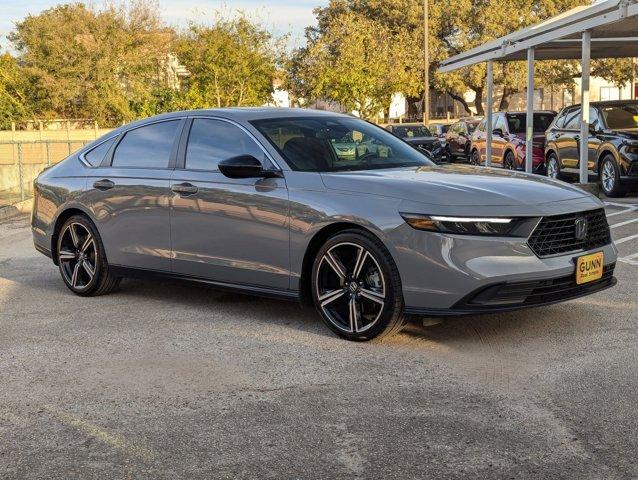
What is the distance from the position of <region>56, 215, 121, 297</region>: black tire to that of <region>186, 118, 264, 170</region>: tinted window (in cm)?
133

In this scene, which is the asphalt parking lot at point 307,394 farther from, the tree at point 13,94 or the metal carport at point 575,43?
the tree at point 13,94

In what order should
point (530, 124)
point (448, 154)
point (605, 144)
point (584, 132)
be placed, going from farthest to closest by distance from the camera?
1. point (448, 154)
2. point (530, 124)
3. point (584, 132)
4. point (605, 144)

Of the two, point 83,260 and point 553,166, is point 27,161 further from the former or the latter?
point 83,260

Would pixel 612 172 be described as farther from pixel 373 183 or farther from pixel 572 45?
pixel 373 183

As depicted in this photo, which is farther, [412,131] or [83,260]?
[412,131]

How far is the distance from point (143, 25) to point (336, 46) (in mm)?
11149

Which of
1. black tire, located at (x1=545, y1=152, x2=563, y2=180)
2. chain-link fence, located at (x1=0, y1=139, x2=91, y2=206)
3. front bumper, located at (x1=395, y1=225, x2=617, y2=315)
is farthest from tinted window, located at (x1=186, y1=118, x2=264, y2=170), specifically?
chain-link fence, located at (x1=0, y1=139, x2=91, y2=206)

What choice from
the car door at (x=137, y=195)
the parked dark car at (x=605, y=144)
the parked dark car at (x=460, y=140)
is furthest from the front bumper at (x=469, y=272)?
the parked dark car at (x=460, y=140)

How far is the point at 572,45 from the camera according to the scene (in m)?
19.7

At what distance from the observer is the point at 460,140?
27.5 meters

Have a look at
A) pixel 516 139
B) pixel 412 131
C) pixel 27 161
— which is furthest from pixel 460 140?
pixel 27 161

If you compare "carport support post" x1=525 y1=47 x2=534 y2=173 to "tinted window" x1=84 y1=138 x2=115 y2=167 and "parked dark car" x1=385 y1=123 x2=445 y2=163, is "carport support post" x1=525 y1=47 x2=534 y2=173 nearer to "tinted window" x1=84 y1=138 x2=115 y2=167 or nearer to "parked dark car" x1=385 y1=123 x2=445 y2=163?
"parked dark car" x1=385 y1=123 x2=445 y2=163

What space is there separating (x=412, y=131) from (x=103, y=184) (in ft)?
82.0

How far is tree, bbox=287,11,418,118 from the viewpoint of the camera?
38.7m
